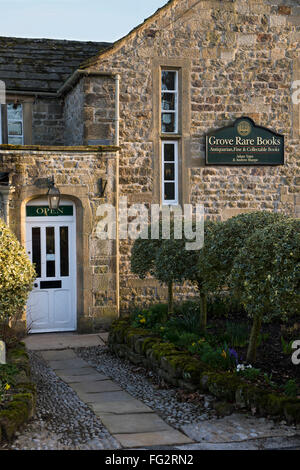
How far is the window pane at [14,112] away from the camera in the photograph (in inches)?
559

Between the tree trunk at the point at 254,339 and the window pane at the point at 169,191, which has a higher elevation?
the window pane at the point at 169,191

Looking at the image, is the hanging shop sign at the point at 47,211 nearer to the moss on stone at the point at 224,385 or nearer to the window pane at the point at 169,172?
the window pane at the point at 169,172

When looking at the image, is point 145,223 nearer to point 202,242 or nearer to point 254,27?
point 202,242

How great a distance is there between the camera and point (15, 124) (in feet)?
47.0

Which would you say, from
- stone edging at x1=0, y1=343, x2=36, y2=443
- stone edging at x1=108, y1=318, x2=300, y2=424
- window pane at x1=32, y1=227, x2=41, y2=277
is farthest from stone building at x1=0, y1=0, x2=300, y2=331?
stone edging at x1=0, y1=343, x2=36, y2=443

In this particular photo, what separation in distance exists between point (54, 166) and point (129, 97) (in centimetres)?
239

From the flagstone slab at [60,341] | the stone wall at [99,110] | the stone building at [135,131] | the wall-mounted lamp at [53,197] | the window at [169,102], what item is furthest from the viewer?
the window at [169,102]

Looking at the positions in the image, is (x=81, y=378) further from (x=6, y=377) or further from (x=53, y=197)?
(x=53, y=197)

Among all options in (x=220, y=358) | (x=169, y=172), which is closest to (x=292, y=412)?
(x=220, y=358)

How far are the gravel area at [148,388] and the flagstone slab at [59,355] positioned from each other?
145mm

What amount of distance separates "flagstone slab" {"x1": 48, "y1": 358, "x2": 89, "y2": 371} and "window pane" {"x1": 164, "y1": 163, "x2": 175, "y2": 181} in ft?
16.0

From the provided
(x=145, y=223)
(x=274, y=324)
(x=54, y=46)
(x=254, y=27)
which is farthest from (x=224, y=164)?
(x=54, y=46)

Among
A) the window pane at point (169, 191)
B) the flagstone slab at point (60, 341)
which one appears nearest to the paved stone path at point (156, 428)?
the flagstone slab at point (60, 341)

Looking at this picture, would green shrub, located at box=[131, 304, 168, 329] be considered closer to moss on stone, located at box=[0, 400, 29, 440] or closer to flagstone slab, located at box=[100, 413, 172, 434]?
flagstone slab, located at box=[100, 413, 172, 434]
